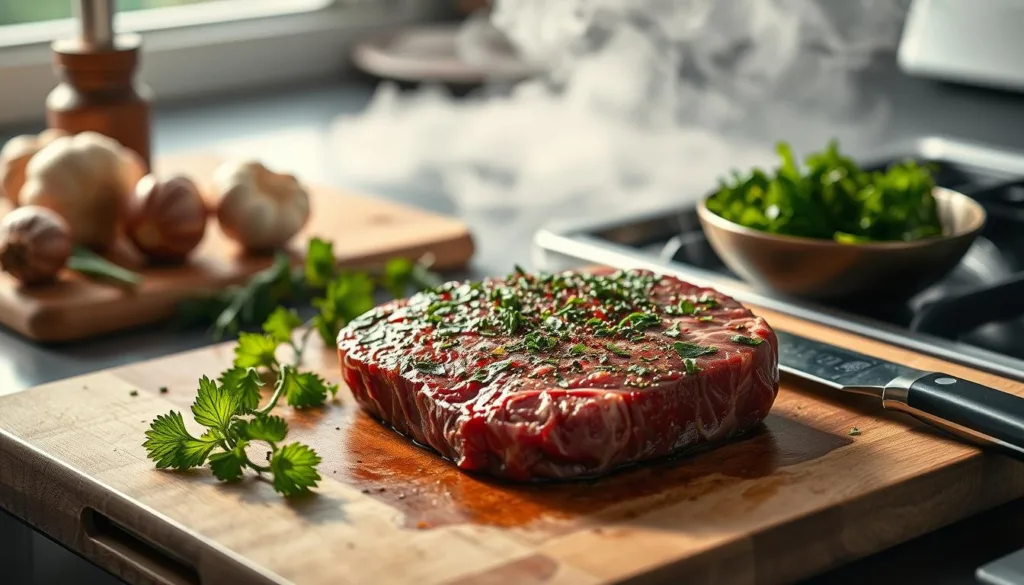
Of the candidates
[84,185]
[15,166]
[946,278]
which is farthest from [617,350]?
[15,166]

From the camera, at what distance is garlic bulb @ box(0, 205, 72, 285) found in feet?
4.89

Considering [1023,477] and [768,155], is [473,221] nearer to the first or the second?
[768,155]

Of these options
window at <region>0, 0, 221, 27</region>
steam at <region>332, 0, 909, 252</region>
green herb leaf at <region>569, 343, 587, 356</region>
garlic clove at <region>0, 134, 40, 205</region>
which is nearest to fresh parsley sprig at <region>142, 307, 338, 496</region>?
green herb leaf at <region>569, 343, 587, 356</region>

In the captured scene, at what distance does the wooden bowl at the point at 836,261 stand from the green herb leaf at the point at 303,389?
46cm

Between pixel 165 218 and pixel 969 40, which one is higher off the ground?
pixel 969 40

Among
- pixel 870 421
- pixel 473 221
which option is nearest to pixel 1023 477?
pixel 870 421

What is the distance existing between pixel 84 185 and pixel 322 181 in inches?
20.7

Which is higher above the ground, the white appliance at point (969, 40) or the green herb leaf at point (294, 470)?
the white appliance at point (969, 40)

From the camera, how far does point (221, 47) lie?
2.66 m

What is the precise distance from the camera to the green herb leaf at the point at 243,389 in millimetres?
1082

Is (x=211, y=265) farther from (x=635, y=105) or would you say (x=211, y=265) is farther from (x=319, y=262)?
(x=635, y=105)

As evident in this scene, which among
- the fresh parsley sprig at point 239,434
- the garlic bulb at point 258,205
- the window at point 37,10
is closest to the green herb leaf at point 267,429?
the fresh parsley sprig at point 239,434

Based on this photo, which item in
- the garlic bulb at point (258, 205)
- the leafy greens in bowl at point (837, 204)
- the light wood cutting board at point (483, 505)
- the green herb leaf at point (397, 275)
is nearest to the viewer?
the light wood cutting board at point (483, 505)

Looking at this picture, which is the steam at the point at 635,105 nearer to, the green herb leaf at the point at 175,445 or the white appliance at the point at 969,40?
the white appliance at the point at 969,40
